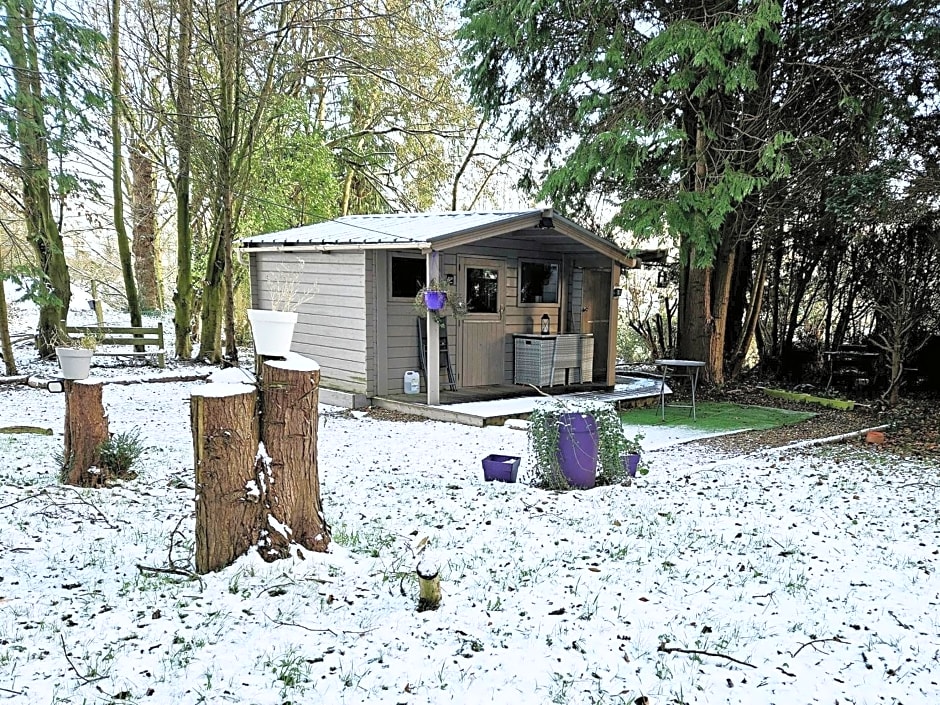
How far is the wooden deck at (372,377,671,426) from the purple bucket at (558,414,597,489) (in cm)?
271

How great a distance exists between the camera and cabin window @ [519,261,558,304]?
32.9 ft

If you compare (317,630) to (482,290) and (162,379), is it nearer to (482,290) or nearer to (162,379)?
(482,290)

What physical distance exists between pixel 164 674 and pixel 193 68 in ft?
39.5

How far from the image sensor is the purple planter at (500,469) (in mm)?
4887

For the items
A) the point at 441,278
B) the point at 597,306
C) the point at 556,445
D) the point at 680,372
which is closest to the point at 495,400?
the point at 441,278

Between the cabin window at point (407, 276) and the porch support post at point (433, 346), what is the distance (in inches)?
29.7

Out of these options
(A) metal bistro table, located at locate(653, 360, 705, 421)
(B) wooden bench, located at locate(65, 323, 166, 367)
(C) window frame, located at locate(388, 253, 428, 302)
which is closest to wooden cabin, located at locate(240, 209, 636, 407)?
(C) window frame, located at locate(388, 253, 428, 302)

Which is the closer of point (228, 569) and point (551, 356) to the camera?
point (228, 569)

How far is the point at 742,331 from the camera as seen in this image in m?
11.4

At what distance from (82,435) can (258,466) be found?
210 cm

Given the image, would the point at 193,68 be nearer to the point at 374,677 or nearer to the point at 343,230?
the point at 343,230

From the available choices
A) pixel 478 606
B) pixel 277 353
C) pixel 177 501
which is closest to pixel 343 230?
pixel 177 501

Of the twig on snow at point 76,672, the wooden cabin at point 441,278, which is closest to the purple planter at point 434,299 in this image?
the wooden cabin at point 441,278

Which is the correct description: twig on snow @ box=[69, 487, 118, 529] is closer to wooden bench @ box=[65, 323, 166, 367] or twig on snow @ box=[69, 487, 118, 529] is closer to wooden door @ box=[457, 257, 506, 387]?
wooden door @ box=[457, 257, 506, 387]
